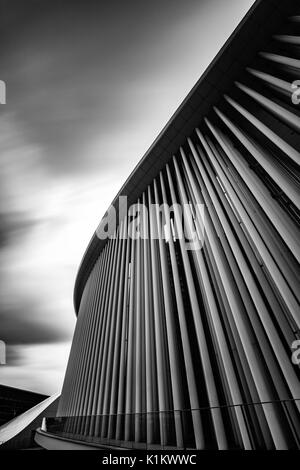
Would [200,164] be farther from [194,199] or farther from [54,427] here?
[54,427]

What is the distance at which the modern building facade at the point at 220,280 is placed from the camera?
5.68m

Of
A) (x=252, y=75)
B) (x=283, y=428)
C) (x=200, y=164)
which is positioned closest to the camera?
(x=283, y=428)

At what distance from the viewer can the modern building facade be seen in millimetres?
5684

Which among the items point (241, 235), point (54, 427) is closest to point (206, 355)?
point (241, 235)

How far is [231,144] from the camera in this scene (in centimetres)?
866

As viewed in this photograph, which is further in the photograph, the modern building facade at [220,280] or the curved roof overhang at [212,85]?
the curved roof overhang at [212,85]

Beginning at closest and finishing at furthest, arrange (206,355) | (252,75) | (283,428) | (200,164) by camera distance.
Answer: (283,428) < (206,355) < (252,75) < (200,164)

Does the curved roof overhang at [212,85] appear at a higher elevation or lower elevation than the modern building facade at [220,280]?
higher

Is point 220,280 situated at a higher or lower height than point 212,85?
lower

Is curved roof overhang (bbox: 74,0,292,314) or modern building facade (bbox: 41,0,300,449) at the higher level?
curved roof overhang (bbox: 74,0,292,314)

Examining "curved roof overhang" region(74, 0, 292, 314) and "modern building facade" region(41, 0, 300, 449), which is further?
"curved roof overhang" region(74, 0, 292, 314)

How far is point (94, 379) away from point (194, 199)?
11129 mm

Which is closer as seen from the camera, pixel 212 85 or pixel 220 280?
pixel 220 280

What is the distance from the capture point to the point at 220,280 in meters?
7.87
